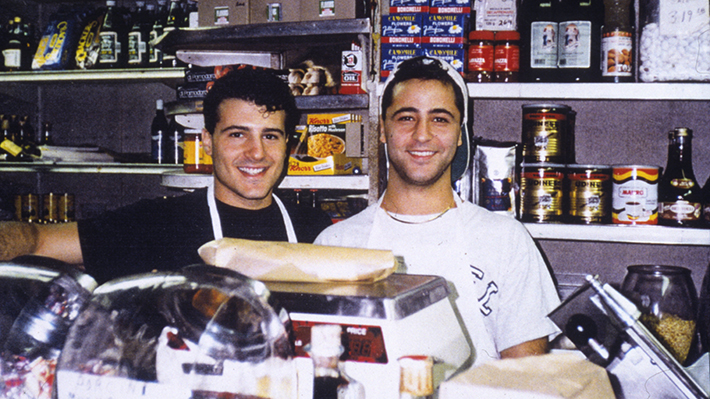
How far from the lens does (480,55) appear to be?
1604mm

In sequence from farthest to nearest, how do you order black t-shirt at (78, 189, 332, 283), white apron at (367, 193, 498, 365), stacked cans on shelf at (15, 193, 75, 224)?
stacked cans on shelf at (15, 193, 75, 224) → black t-shirt at (78, 189, 332, 283) → white apron at (367, 193, 498, 365)

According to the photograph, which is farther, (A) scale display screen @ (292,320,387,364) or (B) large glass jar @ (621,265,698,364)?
(B) large glass jar @ (621,265,698,364)

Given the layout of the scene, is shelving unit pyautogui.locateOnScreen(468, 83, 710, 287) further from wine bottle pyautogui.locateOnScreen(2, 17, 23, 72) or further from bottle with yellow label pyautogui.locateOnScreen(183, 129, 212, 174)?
wine bottle pyautogui.locateOnScreen(2, 17, 23, 72)

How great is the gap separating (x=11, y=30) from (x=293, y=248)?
2848 mm

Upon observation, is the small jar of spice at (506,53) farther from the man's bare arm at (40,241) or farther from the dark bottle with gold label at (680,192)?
the man's bare arm at (40,241)

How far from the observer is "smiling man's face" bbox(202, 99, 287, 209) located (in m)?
1.41

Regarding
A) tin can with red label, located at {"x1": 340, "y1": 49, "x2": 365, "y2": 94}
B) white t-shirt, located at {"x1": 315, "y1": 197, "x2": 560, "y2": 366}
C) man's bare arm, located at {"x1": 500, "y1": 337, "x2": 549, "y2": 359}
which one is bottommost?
man's bare arm, located at {"x1": 500, "y1": 337, "x2": 549, "y2": 359}

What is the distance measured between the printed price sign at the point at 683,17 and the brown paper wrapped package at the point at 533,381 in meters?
1.38

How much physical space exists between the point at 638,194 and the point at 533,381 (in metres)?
1.25

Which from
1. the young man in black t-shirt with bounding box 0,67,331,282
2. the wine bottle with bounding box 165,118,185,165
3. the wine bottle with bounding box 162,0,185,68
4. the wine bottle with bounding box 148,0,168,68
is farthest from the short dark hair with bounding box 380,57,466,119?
the wine bottle with bounding box 162,0,185,68

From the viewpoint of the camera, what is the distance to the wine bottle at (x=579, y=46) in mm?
1552

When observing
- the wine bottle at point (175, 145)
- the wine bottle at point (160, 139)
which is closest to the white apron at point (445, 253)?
the wine bottle at point (175, 145)

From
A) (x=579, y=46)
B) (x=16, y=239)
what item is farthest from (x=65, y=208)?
(x=579, y=46)

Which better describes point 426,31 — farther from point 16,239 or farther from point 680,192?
point 16,239
